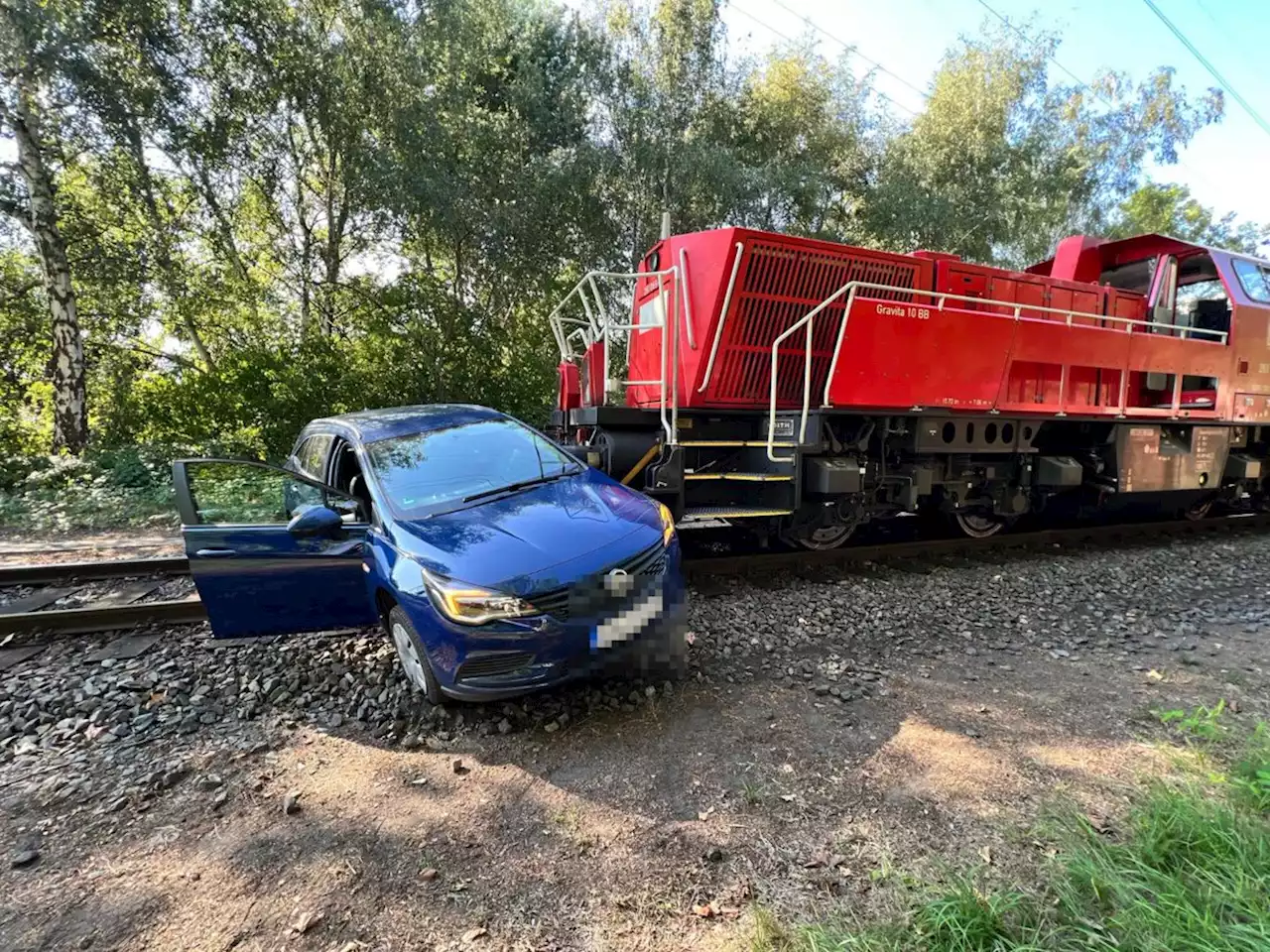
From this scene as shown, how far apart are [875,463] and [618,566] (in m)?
3.65

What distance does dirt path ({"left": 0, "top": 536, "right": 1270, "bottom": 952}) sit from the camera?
2.09 m

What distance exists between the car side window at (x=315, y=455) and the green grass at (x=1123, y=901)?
4.09 m

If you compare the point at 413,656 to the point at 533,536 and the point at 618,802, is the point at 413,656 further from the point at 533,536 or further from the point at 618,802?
the point at 618,802

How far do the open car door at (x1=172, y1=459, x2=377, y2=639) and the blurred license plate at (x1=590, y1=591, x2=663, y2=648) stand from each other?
1.55 metres

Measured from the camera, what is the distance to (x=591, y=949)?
1.95 m

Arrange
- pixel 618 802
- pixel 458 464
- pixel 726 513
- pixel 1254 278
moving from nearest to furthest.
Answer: pixel 618 802, pixel 458 464, pixel 726 513, pixel 1254 278

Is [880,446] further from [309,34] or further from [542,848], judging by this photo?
[309,34]

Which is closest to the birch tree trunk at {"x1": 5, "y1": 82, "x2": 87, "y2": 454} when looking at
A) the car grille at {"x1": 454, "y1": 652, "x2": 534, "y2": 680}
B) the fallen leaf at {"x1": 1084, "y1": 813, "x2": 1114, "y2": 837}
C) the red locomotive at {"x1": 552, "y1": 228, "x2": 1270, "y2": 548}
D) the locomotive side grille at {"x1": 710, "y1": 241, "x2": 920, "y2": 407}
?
the red locomotive at {"x1": 552, "y1": 228, "x2": 1270, "y2": 548}

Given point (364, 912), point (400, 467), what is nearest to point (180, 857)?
point (364, 912)

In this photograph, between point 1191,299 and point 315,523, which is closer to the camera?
point 315,523

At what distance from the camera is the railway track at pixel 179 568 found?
14.4 ft

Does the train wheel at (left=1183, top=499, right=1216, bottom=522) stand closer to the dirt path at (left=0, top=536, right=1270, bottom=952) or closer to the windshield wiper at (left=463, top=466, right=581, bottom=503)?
the dirt path at (left=0, top=536, right=1270, bottom=952)

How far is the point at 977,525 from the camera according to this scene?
691 centimetres

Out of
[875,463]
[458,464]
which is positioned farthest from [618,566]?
[875,463]
